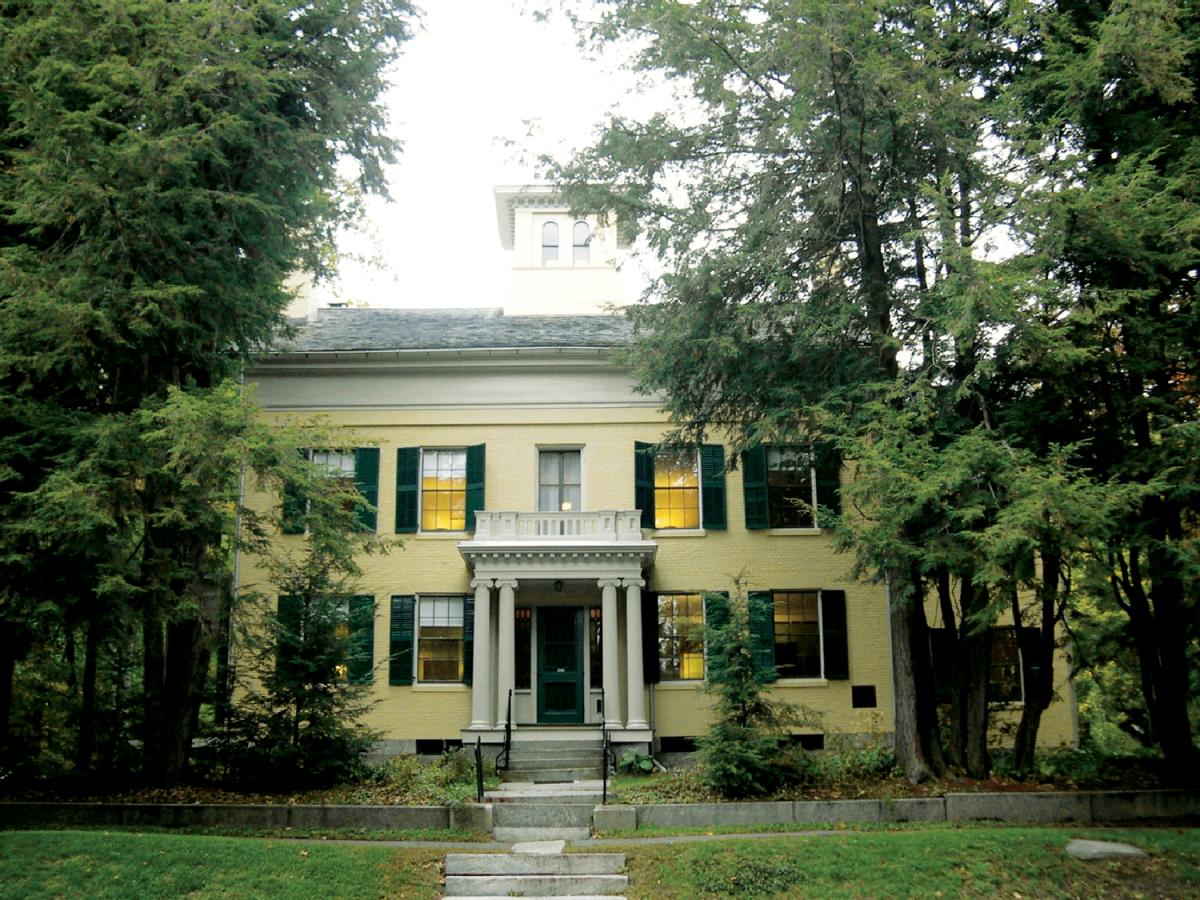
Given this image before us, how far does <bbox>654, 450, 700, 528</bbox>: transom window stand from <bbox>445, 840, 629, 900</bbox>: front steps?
34.0 ft

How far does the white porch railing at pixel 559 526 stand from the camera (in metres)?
20.0

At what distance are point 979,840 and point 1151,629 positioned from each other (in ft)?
17.3

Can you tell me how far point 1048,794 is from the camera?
1309 cm

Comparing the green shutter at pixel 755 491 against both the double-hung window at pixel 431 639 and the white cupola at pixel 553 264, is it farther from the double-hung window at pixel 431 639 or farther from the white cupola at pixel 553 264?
the white cupola at pixel 553 264

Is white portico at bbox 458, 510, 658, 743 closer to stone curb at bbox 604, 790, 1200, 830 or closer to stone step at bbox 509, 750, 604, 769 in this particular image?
stone step at bbox 509, 750, 604, 769

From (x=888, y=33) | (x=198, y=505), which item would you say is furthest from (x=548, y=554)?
(x=888, y=33)

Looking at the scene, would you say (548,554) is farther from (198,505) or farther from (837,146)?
(837,146)

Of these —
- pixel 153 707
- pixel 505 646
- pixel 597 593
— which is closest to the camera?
pixel 153 707

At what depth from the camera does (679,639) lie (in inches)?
833

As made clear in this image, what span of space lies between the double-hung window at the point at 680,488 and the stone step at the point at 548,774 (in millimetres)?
5859

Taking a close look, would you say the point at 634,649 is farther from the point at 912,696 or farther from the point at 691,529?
the point at 912,696

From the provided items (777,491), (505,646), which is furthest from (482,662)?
(777,491)

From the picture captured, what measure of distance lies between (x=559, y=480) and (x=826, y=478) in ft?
18.6

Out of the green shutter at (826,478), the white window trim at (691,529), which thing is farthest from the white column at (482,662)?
the green shutter at (826,478)
